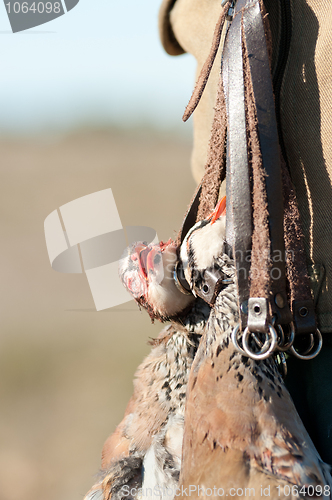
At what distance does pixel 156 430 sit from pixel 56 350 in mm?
4186

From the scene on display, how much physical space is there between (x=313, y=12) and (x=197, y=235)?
0.59 metres

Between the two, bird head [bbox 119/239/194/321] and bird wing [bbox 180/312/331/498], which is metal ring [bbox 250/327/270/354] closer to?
bird wing [bbox 180/312/331/498]

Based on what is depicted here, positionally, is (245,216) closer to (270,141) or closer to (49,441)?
(270,141)

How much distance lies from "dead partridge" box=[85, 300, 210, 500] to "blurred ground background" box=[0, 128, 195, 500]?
0.21 meters

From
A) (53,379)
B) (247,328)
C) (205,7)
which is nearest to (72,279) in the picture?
(53,379)

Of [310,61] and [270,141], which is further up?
[310,61]

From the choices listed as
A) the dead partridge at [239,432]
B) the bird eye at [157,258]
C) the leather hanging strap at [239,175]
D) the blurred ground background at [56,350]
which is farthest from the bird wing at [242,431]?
the blurred ground background at [56,350]

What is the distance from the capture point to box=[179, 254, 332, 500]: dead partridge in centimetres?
77

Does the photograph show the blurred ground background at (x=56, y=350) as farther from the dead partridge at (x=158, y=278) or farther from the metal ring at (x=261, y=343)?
the metal ring at (x=261, y=343)

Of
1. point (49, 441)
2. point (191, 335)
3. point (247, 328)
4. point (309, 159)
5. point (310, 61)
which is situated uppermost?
point (310, 61)

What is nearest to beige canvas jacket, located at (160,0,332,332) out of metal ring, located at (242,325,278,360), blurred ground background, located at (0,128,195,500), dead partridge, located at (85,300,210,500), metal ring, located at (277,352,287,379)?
metal ring, located at (277,352,287,379)

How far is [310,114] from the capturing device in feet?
3.12

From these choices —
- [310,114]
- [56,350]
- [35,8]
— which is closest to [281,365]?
[310,114]

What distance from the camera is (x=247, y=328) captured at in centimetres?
79
